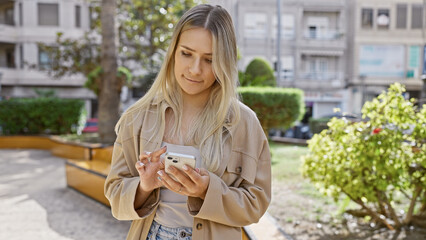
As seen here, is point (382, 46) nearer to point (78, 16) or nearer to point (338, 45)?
point (338, 45)

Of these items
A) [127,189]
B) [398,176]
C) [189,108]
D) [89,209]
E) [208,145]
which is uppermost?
[189,108]

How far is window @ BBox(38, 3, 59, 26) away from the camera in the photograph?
28.4 m

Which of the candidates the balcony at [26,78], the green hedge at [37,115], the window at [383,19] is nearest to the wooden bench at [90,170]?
the green hedge at [37,115]

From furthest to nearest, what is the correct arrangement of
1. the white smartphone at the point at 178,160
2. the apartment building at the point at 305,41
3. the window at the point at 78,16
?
the apartment building at the point at 305,41
the window at the point at 78,16
the white smartphone at the point at 178,160

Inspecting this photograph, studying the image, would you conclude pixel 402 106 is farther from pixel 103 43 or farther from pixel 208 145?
pixel 103 43

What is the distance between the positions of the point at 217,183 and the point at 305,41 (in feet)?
102

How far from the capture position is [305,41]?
31.0 metres

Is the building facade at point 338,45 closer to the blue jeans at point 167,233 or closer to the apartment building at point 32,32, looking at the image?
the apartment building at point 32,32

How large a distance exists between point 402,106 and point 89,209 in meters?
4.26

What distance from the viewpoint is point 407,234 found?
13.2ft

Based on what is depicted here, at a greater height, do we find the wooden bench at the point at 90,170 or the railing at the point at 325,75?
the railing at the point at 325,75

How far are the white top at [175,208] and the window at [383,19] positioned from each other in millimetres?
33017

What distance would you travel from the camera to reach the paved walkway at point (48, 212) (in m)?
4.60

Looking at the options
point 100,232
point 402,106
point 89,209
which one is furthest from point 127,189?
point 89,209
